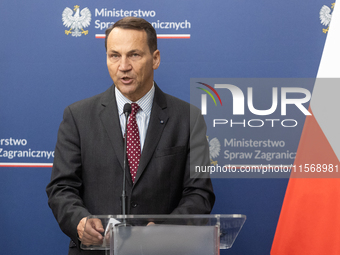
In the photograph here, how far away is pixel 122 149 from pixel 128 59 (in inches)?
19.2

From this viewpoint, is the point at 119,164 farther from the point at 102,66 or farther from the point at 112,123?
the point at 102,66

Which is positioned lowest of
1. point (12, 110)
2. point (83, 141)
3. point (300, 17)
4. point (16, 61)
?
point (83, 141)

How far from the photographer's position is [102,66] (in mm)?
2754

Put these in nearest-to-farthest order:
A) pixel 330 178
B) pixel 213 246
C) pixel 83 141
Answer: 1. pixel 213 246
2. pixel 83 141
3. pixel 330 178

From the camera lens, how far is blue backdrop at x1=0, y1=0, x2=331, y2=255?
269 centimetres

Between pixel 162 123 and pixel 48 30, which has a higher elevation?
pixel 48 30

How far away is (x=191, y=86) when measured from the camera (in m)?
2.72

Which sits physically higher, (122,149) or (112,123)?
(112,123)

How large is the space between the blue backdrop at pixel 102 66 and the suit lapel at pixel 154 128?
58 cm

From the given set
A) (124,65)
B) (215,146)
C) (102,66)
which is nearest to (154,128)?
(124,65)

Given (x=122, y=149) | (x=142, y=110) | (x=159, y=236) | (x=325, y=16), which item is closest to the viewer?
(x=159, y=236)

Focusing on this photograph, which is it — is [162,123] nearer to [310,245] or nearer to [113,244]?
[113,244]

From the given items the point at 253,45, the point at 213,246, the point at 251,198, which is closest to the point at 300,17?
the point at 253,45

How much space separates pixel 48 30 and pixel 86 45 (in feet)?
0.99
